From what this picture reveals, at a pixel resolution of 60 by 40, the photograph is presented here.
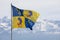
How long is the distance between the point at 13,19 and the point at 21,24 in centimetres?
44

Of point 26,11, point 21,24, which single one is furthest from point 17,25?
point 26,11

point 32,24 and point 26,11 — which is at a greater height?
point 26,11

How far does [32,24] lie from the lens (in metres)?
8.92

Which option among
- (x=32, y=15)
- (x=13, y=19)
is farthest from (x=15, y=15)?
(x=32, y=15)

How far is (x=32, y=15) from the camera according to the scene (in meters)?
8.88

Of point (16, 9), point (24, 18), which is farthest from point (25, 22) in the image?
point (16, 9)

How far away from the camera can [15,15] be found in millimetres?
8961

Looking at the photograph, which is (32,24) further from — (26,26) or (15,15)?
(15,15)

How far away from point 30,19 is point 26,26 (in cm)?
Result: 37

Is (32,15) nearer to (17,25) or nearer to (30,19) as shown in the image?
(30,19)

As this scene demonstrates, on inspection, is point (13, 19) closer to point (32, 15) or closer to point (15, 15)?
point (15, 15)

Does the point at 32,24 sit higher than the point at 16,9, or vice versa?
the point at 16,9

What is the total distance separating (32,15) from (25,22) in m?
0.44

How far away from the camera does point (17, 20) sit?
28.9 feet
